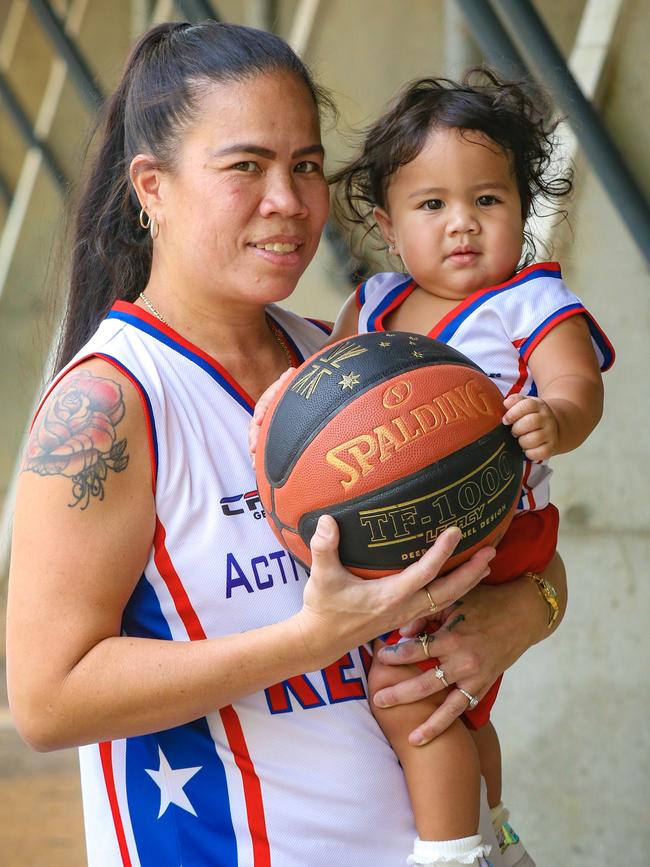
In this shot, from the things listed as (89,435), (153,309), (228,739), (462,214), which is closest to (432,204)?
(462,214)

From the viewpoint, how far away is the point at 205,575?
188cm

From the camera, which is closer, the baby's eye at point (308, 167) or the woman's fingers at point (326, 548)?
the woman's fingers at point (326, 548)

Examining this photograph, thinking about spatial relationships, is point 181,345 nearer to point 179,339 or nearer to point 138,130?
point 179,339

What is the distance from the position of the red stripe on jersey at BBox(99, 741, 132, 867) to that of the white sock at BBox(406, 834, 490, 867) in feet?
1.61

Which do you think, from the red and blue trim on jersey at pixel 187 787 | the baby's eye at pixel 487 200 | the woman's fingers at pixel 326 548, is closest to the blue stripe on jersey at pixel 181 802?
the red and blue trim on jersey at pixel 187 787

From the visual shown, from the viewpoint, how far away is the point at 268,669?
177cm

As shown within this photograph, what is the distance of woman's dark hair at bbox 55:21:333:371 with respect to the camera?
2.10 metres

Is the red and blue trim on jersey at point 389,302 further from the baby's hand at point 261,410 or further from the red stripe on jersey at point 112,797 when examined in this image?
the red stripe on jersey at point 112,797

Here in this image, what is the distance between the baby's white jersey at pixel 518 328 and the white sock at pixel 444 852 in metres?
0.67

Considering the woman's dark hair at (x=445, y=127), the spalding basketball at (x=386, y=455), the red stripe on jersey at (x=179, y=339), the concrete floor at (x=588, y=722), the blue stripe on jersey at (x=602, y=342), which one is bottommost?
the concrete floor at (x=588, y=722)

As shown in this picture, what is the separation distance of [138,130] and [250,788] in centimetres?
125

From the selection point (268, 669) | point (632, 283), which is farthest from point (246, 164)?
point (632, 283)

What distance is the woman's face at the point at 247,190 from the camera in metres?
2.03

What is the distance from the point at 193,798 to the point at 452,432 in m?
0.75
